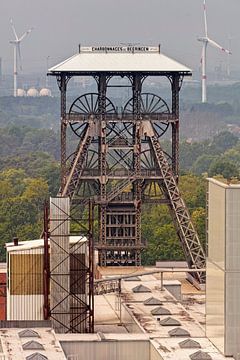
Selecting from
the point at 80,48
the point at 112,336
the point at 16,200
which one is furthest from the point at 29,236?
the point at 112,336

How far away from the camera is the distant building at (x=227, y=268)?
69500mm

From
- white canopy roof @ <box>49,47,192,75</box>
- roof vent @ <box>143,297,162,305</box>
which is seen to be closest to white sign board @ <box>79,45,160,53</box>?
white canopy roof @ <box>49,47,192,75</box>

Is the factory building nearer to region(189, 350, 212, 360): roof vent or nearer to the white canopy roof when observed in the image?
region(189, 350, 212, 360): roof vent

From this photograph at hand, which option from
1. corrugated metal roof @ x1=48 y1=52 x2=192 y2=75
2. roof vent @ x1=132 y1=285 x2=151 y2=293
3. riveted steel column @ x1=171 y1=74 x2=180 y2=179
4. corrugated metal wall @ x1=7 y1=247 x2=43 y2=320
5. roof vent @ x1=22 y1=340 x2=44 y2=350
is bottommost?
roof vent @ x1=132 y1=285 x2=151 y2=293

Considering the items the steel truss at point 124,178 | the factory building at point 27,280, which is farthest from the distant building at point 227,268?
the steel truss at point 124,178

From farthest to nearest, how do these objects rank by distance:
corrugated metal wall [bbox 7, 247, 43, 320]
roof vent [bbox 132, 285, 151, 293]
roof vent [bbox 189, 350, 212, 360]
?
roof vent [bbox 132, 285, 151, 293] < corrugated metal wall [bbox 7, 247, 43, 320] < roof vent [bbox 189, 350, 212, 360]

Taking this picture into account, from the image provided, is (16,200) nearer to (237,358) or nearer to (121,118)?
(121,118)

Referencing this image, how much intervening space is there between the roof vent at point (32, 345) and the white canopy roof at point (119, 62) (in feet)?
91.5

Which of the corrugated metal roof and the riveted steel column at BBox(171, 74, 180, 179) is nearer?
the corrugated metal roof

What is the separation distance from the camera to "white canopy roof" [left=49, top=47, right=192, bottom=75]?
3745 inches

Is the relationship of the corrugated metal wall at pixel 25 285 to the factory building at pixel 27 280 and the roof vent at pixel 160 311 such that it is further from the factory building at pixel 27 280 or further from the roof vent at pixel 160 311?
the roof vent at pixel 160 311

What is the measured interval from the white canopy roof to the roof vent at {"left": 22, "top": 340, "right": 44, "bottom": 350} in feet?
91.5

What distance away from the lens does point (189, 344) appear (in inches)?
2753

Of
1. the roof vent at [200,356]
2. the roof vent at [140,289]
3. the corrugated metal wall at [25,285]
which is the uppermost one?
the corrugated metal wall at [25,285]
